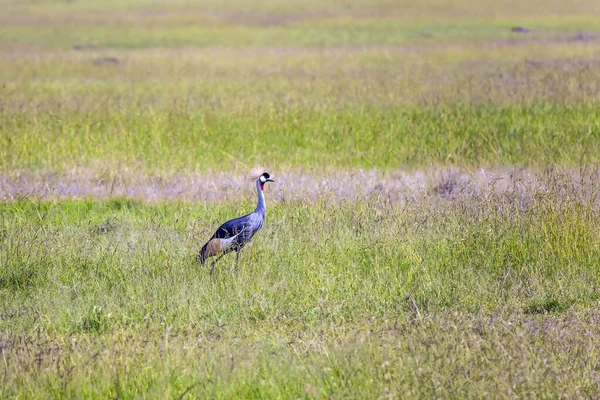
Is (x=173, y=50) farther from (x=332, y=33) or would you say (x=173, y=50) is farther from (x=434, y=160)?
(x=434, y=160)

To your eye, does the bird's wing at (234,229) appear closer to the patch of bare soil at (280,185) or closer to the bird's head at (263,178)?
the bird's head at (263,178)

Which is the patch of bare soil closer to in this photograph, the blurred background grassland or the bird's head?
the blurred background grassland

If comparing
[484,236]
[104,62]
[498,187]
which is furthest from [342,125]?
[104,62]

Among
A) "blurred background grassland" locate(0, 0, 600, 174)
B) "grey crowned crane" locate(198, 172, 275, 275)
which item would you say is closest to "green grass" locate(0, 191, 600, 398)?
"grey crowned crane" locate(198, 172, 275, 275)

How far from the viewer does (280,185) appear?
478 inches

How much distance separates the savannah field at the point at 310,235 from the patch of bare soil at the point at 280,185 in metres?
0.06

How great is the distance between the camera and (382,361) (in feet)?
17.6

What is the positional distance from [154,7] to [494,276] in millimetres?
69834

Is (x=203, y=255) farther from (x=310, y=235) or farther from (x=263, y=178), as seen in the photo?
(x=310, y=235)

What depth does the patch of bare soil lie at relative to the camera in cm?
1113

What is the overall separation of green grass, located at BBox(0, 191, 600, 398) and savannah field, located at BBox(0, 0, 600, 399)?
23mm

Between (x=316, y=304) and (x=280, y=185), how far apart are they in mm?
5213

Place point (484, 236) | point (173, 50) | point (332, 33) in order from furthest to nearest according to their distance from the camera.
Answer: point (332, 33), point (173, 50), point (484, 236)

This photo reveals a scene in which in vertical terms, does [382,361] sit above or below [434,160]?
above
